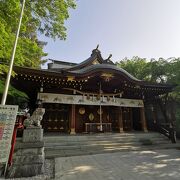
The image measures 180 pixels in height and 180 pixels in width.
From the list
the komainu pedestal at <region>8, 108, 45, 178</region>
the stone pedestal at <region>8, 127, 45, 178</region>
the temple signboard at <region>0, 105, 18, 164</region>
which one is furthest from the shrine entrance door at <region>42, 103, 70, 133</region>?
the temple signboard at <region>0, 105, 18, 164</region>

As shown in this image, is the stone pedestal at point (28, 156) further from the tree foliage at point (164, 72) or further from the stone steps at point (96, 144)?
the tree foliage at point (164, 72)

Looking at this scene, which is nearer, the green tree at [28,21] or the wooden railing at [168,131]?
the green tree at [28,21]

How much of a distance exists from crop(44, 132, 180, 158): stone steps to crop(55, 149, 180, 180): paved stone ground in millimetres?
962

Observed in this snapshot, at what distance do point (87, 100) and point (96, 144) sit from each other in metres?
4.09

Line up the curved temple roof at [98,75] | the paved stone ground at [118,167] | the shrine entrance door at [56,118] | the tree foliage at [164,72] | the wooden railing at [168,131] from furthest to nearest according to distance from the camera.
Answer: the tree foliage at [164,72] < the shrine entrance door at [56,118] < the wooden railing at [168,131] < the curved temple roof at [98,75] < the paved stone ground at [118,167]

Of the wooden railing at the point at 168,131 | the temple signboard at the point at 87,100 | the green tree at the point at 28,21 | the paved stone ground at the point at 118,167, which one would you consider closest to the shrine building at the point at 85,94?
the temple signboard at the point at 87,100

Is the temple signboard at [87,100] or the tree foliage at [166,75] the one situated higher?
the tree foliage at [166,75]

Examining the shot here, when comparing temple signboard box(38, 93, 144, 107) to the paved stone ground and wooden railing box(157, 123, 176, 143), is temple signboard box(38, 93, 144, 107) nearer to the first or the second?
wooden railing box(157, 123, 176, 143)

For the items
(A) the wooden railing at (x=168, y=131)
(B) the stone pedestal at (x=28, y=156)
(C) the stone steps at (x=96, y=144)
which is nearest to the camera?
(B) the stone pedestal at (x=28, y=156)

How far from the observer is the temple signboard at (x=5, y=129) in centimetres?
394

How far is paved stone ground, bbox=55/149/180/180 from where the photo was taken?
518 cm

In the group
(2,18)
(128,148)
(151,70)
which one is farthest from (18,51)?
(151,70)

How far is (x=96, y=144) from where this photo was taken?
31.8 ft

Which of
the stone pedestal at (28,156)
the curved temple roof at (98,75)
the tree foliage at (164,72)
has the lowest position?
the stone pedestal at (28,156)
